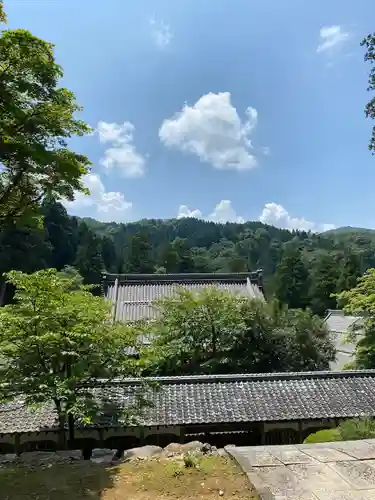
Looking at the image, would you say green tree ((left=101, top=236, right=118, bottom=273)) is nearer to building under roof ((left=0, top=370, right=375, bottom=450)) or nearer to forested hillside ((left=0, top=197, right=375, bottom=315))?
forested hillside ((left=0, top=197, right=375, bottom=315))

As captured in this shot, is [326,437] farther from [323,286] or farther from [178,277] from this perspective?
[323,286]

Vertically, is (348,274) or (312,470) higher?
(348,274)

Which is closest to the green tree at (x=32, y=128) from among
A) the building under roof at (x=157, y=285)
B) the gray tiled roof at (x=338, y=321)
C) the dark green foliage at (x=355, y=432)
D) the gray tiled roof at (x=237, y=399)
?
the gray tiled roof at (x=237, y=399)

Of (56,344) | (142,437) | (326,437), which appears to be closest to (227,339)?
(142,437)

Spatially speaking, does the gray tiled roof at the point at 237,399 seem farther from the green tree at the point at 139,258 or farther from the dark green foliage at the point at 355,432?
the green tree at the point at 139,258

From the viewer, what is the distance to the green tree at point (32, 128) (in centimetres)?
530

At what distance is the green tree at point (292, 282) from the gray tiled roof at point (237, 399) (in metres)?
38.1

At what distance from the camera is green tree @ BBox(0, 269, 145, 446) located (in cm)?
761

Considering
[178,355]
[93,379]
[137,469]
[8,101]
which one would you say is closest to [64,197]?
[8,101]

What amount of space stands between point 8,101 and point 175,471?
16.9 ft

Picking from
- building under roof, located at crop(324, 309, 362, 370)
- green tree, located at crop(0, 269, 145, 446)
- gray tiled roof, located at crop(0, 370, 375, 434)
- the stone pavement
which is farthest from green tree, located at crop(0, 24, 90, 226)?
building under roof, located at crop(324, 309, 362, 370)

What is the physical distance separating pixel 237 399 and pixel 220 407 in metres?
0.67

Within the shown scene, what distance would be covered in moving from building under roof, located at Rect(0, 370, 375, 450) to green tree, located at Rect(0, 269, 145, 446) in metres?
1.60

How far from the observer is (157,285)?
84.4 feet
